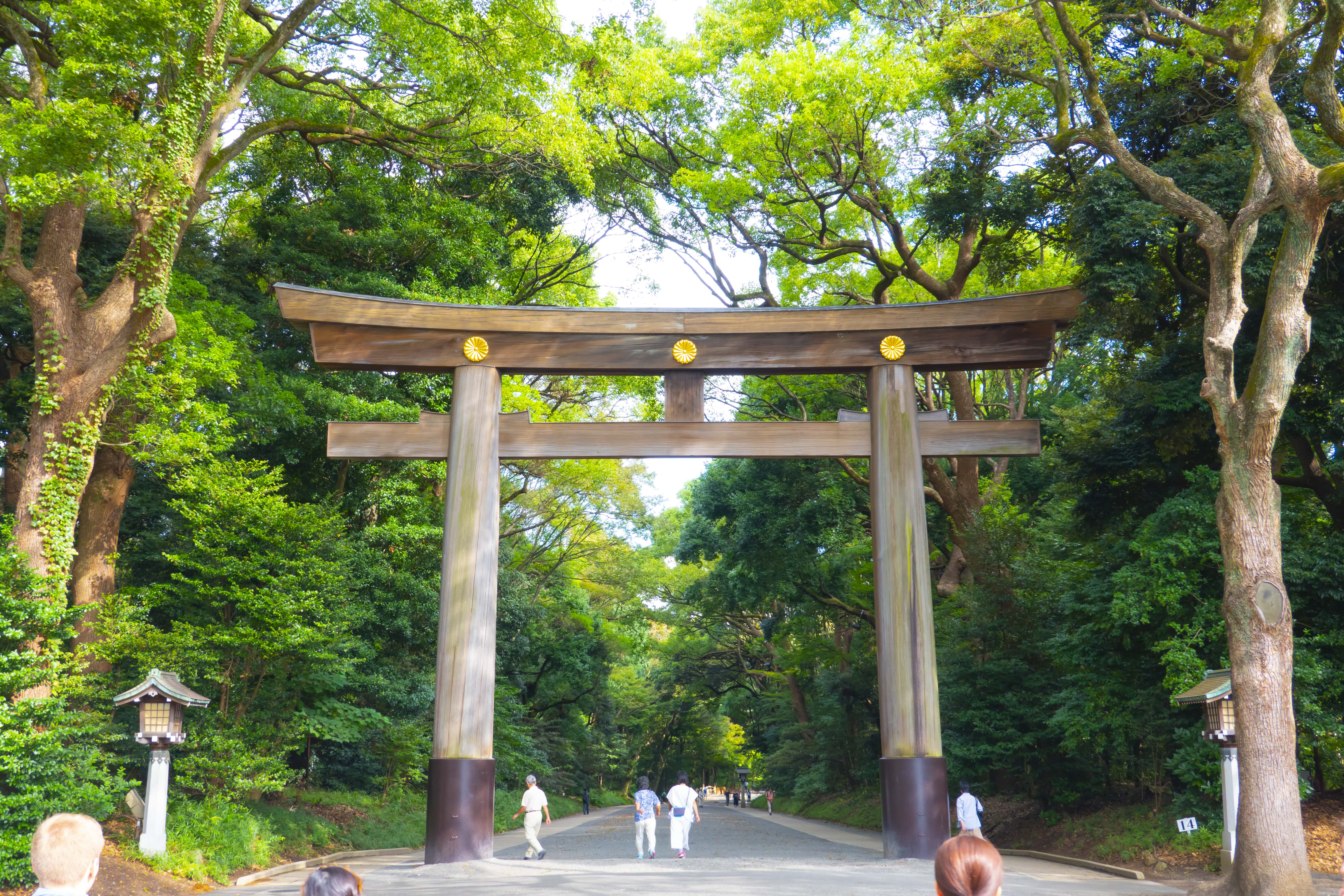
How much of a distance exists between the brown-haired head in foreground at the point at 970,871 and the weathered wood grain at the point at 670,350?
8251mm

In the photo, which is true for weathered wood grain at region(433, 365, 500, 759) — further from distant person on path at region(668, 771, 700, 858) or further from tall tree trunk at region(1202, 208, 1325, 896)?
tall tree trunk at region(1202, 208, 1325, 896)

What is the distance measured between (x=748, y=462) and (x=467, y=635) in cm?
1290

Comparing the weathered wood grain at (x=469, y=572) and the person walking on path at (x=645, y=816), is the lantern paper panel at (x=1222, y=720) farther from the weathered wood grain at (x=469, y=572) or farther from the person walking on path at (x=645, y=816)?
the weathered wood grain at (x=469, y=572)

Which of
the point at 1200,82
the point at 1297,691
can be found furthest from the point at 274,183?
the point at 1297,691

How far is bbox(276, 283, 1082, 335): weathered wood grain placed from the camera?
394 inches

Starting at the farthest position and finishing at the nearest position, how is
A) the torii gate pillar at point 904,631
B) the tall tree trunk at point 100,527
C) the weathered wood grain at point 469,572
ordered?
the tall tree trunk at point 100,527 < the weathered wood grain at point 469,572 < the torii gate pillar at point 904,631

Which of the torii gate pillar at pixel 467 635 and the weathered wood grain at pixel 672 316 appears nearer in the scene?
the torii gate pillar at pixel 467 635

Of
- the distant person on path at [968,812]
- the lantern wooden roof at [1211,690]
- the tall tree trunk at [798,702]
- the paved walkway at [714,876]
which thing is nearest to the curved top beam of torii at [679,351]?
the lantern wooden roof at [1211,690]

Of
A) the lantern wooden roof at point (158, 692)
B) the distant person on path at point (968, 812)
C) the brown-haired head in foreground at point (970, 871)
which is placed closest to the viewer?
the brown-haired head in foreground at point (970, 871)

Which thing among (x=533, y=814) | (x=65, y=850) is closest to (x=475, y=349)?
(x=533, y=814)

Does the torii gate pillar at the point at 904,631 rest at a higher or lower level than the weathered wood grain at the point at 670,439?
lower

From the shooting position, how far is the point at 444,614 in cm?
956

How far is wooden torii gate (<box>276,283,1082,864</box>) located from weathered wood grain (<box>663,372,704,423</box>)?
0.02 metres

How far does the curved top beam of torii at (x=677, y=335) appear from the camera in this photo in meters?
10.1
